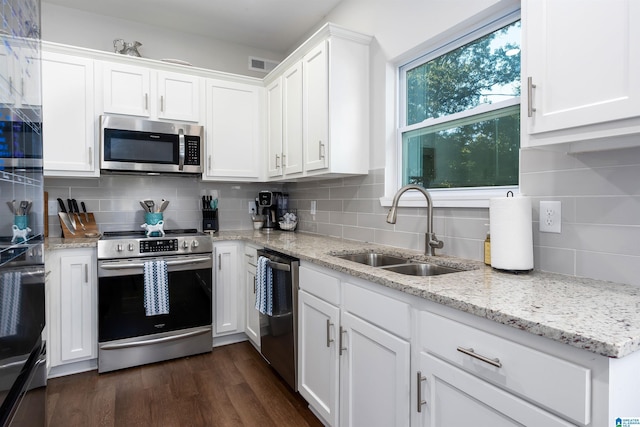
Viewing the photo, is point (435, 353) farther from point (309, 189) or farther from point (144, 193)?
point (144, 193)

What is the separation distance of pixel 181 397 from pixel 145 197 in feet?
5.84

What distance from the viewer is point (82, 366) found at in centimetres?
260

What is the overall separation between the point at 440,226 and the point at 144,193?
256cm

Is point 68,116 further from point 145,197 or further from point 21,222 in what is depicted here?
point 21,222

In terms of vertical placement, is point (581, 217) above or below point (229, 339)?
above

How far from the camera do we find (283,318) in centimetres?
226

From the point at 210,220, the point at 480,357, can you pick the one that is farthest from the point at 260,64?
the point at 480,357

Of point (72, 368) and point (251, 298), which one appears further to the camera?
point (251, 298)

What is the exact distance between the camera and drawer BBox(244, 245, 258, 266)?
2.78 metres

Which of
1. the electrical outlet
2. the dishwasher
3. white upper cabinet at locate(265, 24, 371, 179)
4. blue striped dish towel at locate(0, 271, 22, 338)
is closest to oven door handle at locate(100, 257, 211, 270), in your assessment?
the dishwasher

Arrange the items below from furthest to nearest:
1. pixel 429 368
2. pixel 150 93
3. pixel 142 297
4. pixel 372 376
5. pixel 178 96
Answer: pixel 178 96 < pixel 150 93 < pixel 142 297 < pixel 372 376 < pixel 429 368

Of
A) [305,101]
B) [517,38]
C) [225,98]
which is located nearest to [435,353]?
[517,38]

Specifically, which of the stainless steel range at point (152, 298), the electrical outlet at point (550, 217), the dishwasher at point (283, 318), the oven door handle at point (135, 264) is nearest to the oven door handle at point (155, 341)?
the stainless steel range at point (152, 298)

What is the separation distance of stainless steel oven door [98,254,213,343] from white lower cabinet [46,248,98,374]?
4.1 inches
